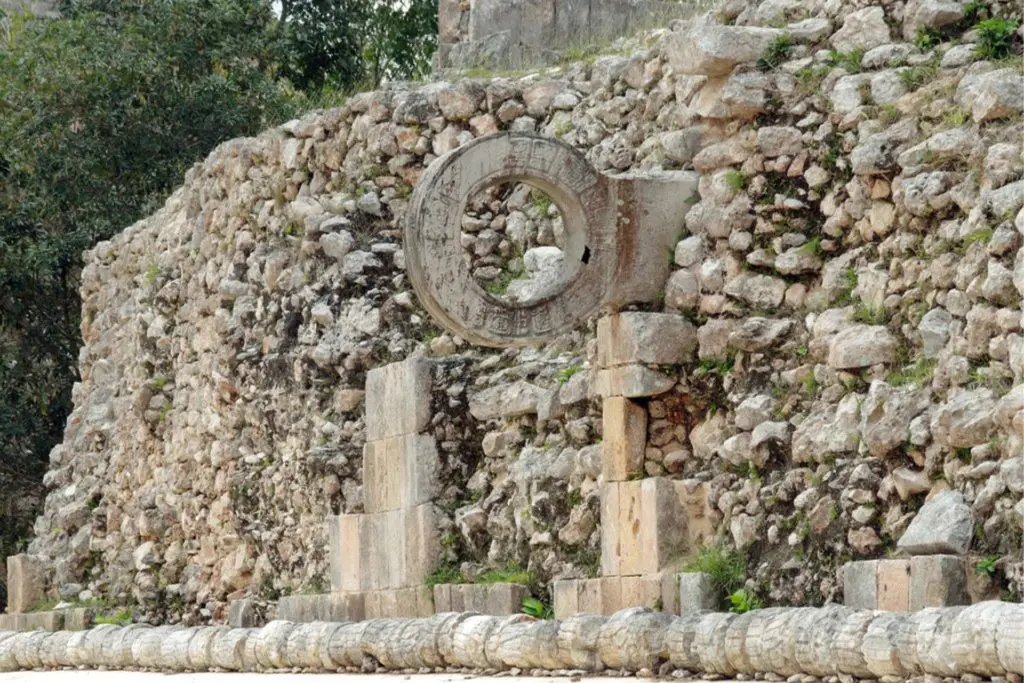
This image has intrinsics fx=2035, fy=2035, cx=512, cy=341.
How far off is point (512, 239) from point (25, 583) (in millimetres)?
7529

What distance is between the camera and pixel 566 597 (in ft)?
37.3

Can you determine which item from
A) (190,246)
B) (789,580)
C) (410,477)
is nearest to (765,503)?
(789,580)

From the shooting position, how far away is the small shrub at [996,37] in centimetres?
999

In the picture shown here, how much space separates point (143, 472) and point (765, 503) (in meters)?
8.54

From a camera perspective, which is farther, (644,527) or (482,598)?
(482,598)

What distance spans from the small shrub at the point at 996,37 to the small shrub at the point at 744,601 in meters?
2.92

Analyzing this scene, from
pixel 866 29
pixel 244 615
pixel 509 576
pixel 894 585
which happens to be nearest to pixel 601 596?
pixel 509 576

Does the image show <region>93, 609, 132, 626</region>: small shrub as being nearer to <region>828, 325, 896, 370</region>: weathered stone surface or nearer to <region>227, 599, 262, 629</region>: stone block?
<region>227, 599, 262, 629</region>: stone block

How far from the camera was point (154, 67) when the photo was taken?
77.3 ft

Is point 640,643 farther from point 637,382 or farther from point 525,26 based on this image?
point 525,26

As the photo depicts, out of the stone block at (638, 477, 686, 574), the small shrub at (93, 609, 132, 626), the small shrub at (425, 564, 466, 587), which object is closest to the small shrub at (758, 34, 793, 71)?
the stone block at (638, 477, 686, 574)

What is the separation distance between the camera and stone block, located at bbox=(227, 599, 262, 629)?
14578 mm

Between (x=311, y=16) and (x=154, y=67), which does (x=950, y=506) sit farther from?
(x=311, y=16)

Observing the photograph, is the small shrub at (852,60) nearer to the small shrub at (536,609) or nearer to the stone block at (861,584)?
the stone block at (861,584)
